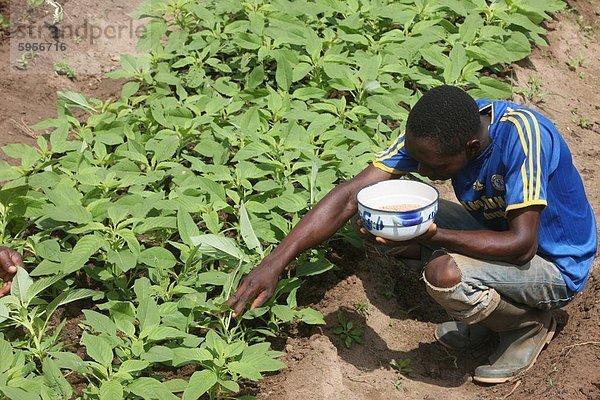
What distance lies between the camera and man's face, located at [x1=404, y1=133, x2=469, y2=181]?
9.94 ft

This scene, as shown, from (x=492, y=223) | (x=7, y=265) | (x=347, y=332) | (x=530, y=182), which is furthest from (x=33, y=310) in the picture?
(x=530, y=182)

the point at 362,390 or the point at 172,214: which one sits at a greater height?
the point at 172,214

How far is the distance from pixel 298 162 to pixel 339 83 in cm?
75

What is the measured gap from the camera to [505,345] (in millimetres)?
3512

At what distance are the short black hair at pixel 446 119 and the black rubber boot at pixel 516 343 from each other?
774 millimetres

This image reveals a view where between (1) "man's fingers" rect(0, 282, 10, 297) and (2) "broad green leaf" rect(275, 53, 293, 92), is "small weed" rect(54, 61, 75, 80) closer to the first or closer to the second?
(2) "broad green leaf" rect(275, 53, 293, 92)

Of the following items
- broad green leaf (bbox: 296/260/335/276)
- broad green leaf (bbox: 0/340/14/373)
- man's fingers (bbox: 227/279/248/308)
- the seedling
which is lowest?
broad green leaf (bbox: 296/260/335/276)

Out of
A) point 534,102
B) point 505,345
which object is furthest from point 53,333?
point 534,102

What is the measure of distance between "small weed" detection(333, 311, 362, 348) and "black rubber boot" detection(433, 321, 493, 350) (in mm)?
344

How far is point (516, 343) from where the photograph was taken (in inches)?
137

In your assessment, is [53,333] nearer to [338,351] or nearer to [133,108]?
[338,351]

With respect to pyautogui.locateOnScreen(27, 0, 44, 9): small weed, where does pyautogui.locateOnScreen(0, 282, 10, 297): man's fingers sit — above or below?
below

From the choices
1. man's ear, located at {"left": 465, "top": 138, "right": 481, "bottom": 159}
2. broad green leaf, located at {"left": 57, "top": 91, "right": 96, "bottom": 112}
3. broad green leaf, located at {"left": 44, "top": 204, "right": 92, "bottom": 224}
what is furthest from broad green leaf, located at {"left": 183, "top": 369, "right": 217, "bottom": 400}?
broad green leaf, located at {"left": 57, "top": 91, "right": 96, "bottom": 112}

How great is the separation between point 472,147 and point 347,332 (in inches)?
38.5
